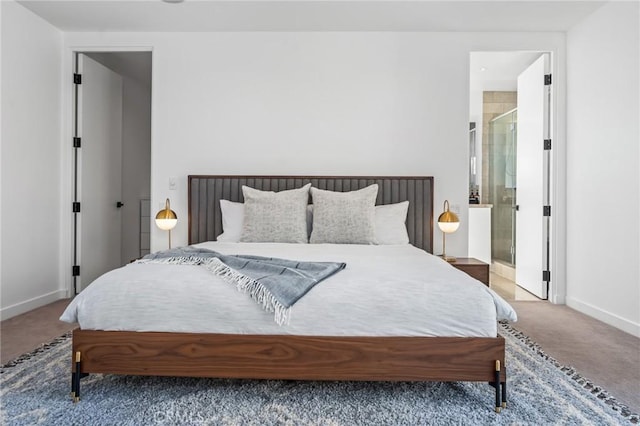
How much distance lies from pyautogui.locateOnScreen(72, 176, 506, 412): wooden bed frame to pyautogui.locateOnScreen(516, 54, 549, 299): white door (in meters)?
2.79

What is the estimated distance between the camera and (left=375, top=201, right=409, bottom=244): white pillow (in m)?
3.57

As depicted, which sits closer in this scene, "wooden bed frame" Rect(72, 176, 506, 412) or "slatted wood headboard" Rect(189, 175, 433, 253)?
"wooden bed frame" Rect(72, 176, 506, 412)

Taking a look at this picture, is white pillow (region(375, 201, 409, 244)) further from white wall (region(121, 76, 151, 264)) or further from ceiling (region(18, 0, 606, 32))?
white wall (region(121, 76, 151, 264))

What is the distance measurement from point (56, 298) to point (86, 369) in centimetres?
265

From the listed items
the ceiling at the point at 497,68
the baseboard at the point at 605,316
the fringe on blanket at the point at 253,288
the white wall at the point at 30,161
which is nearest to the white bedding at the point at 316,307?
the fringe on blanket at the point at 253,288

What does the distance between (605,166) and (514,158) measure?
7.66ft

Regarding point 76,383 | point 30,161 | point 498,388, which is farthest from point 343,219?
point 30,161

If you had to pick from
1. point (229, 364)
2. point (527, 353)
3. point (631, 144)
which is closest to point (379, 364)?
point (229, 364)

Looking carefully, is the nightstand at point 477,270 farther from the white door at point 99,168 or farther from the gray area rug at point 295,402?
the white door at point 99,168

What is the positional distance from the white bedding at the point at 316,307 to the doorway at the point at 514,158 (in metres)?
2.72

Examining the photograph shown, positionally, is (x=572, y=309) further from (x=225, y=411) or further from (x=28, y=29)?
(x=28, y=29)

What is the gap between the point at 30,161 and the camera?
3.79 metres

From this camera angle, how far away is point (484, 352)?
188 centimetres

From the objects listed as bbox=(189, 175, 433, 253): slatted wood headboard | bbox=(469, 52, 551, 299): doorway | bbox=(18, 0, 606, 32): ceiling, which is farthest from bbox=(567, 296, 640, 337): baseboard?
bbox=(18, 0, 606, 32): ceiling
